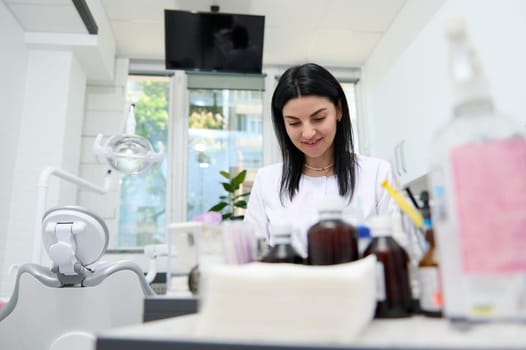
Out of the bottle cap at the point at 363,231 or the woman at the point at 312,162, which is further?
the woman at the point at 312,162

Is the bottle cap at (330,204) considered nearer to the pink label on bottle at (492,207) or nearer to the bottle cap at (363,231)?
the bottle cap at (363,231)

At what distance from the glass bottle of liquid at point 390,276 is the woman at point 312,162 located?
48 cm

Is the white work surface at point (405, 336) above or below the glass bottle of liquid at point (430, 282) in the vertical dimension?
below

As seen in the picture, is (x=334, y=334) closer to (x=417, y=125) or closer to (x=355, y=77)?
(x=417, y=125)

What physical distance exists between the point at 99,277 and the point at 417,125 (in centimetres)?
200

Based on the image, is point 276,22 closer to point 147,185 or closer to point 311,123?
point 147,185

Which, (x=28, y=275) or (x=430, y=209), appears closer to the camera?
(x=430, y=209)

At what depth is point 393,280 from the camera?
1.72 ft

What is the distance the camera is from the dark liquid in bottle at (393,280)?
509 millimetres

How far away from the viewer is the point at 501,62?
1670 mm

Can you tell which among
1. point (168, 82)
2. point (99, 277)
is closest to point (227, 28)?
point (168, 82)

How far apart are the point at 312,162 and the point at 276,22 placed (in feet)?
7.20

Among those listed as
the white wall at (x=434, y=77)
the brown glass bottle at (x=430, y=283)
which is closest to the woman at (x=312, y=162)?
the white wall at (x=434, y=77)

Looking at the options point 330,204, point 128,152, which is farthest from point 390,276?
point 128,152
